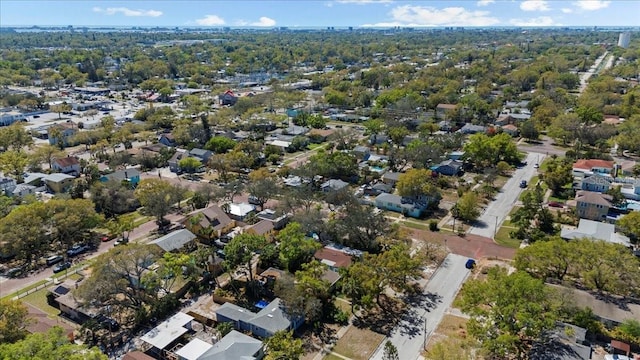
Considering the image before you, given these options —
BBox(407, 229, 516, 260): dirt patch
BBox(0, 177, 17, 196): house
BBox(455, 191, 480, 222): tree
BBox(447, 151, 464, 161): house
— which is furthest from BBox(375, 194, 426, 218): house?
BBox(0, 177, 17, 196): house

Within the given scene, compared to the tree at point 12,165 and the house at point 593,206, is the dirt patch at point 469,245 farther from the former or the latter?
the tree at point 12,165

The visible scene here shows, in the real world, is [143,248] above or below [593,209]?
above

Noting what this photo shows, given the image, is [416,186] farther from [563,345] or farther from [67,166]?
[67,166]

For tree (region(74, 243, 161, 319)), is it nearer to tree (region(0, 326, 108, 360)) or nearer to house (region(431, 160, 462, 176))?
tree (region(0, 326, 108, 360))

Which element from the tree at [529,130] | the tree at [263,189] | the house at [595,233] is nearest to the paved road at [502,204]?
the house at [595,233]

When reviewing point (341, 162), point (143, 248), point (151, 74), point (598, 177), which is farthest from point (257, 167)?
point (151, 74)

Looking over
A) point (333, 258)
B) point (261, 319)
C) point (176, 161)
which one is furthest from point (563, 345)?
point (176, 161)

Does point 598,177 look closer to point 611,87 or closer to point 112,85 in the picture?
point 611,87
